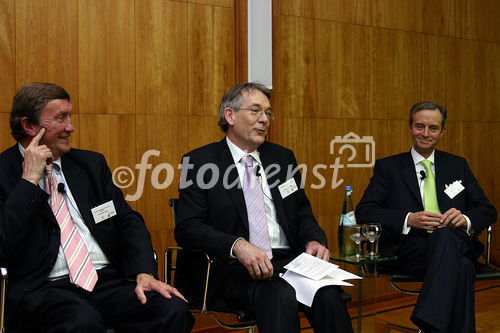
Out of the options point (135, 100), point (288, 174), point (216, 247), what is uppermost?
point (135, 100)

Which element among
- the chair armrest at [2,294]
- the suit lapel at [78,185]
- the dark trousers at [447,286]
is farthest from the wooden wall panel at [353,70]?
the chair armrest at [2,294]

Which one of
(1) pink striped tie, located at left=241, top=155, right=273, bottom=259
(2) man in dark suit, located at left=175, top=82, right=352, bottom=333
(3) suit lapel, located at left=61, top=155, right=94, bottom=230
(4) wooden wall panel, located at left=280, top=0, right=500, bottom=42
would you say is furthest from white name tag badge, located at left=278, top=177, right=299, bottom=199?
(4) wooden wall panel, located at left=280, top=0, right=500, bottom=42

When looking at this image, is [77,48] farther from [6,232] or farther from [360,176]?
[360,176]

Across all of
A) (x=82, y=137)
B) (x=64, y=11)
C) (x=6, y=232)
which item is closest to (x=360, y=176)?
(x=82, y=137)

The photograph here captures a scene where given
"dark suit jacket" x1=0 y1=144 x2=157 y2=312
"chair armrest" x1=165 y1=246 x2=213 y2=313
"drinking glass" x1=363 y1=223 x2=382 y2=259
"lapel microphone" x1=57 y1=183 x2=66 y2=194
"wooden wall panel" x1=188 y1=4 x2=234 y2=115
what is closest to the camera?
"dark suit jacket" x1=0 y1=144 x2=157 y2=312

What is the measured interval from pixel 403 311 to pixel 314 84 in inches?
83.5

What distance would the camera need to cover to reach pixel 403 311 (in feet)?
17.3

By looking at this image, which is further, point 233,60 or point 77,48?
point 233,60

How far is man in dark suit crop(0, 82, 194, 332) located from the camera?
8.68ft

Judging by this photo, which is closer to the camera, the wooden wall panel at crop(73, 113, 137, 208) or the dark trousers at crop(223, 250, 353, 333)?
the dark trousers at crop(223, 250, 353, 333)

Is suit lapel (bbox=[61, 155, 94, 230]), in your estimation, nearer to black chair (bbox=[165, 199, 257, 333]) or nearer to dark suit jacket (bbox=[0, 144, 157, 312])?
dark suit jacket (bbox=[0, 144, 157, 312])

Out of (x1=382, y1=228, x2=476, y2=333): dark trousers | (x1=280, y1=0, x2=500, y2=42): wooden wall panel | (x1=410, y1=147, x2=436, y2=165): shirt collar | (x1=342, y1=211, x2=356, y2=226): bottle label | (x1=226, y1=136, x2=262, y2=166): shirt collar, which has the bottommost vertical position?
(x1=382, y1=228, x2=476, y2=333): dark trousers

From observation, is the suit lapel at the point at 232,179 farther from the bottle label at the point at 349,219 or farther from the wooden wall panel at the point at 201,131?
the wooden wall panel at the point at 201,131

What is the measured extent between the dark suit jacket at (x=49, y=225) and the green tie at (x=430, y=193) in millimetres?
2022
